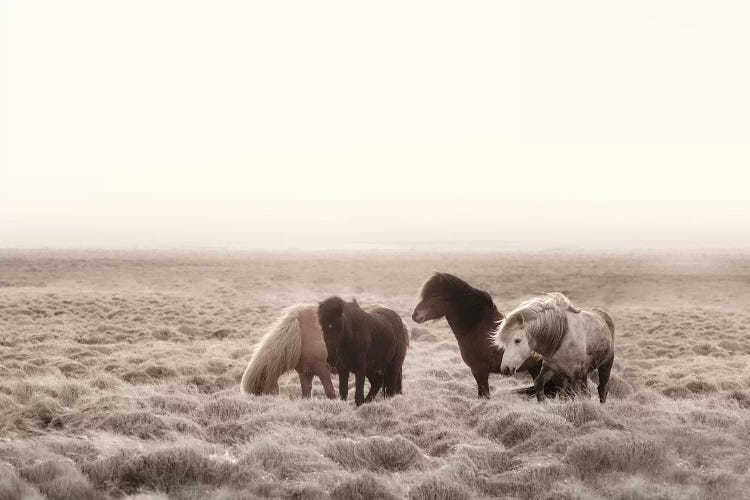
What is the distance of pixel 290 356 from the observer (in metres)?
8.05

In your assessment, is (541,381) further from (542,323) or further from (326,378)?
(326,378)

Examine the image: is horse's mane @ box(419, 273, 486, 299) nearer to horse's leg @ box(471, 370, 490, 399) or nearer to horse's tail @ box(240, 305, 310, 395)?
horse's leg @ box(471, 370, 490, 399)

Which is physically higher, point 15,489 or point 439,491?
point 15,489

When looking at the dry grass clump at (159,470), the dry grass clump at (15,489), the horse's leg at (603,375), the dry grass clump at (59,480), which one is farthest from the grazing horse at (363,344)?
the dry grass clump at (15,489)

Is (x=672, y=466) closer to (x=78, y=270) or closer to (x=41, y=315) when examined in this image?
(x=41, y=315)

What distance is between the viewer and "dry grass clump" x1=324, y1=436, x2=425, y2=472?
5680 mm

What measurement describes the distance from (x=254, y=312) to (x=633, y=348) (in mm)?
13347

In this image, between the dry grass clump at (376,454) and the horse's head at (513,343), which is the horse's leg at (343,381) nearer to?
the dry grass clump at (376,454)

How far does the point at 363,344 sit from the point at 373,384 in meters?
0.88

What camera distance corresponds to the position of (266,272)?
52.8 metres

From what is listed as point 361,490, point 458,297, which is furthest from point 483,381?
point 361,490

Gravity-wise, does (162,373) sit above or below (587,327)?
below

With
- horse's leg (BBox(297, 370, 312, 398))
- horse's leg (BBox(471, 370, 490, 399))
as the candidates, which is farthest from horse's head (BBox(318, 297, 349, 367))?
horse's leg (BBox(471, 370, 490, 399))

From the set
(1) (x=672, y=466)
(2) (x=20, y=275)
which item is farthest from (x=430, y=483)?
(2) (x=20, y=275)
